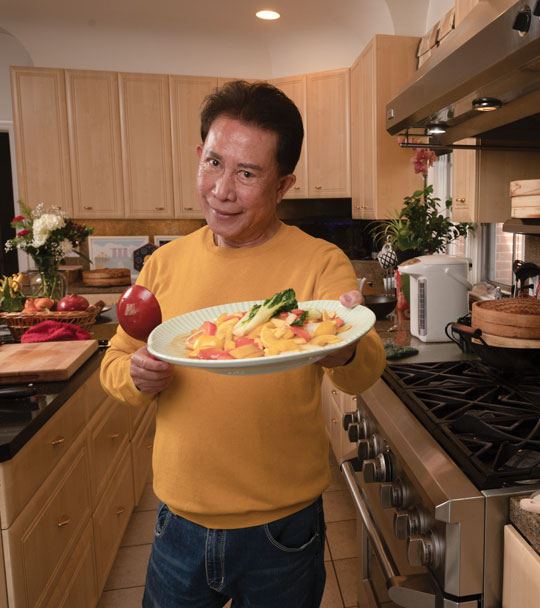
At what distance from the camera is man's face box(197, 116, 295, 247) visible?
3.05 ft

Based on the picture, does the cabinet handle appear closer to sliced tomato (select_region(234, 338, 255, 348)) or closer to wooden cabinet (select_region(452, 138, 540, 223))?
sliced tomato (select_region(234, 338, 255, 348))

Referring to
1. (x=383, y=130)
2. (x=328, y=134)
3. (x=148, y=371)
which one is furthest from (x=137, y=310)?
(x=328, y=134)

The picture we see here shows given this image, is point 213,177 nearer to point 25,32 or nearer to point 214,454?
point 214,454

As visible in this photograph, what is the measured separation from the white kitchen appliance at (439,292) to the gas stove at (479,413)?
1.06ft

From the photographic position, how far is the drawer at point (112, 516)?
1810 millimetres

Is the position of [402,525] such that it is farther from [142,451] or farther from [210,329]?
[142,451]

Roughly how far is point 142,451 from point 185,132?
300 cm

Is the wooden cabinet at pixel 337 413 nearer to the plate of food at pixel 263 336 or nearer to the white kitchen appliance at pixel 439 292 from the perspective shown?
the white kitchen appliance at pixel 439 292

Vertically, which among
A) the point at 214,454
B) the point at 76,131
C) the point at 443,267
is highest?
the point at 76,131

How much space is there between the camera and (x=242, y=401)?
0.94 metres

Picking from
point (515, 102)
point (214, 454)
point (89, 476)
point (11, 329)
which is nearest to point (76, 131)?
point (11, 329)

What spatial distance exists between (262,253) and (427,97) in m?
0.73

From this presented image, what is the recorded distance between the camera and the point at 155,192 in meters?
4.57

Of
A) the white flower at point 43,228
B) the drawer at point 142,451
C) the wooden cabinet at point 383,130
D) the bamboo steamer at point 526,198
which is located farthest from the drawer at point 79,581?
the wooden cabinet at point 383,130
